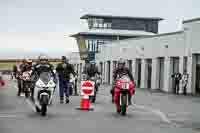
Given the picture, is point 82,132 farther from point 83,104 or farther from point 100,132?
point 83,104

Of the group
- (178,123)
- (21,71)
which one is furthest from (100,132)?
(21,71)

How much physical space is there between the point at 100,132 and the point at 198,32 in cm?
2878

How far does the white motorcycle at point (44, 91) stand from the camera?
53.6ft

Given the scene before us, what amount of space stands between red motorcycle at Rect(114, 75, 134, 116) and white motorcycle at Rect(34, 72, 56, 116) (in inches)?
81.1

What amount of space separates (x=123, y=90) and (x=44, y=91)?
95.9 inches

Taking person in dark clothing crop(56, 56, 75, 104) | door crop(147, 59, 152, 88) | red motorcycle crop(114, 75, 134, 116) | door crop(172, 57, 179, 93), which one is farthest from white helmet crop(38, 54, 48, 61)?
door crop(147, 59, 152, 88)

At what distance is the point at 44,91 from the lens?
655 inches

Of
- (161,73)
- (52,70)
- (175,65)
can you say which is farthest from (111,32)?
(52,70)

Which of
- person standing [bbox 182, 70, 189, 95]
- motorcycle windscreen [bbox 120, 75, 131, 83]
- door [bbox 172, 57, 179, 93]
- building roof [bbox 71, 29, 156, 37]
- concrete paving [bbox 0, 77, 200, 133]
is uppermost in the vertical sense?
building roof [bbox 71, 29, 156, 37]

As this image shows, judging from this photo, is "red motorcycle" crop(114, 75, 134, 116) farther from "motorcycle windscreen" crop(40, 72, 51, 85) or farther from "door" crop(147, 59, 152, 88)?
"door" crop(147, 59, 152, 88)

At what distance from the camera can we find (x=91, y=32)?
97938 mm

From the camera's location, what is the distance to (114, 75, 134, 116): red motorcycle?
17438mm

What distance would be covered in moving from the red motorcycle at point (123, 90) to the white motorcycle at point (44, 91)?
6.76 feet

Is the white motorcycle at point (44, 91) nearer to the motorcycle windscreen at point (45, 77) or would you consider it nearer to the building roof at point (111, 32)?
the motorcycle windscreen at point (45, 77)
